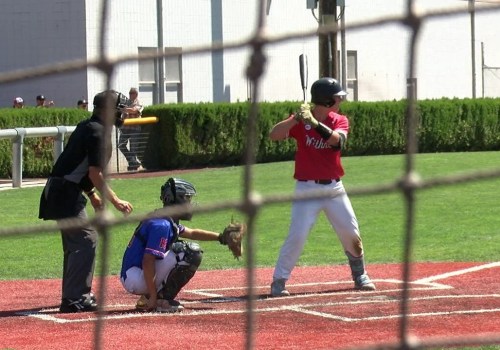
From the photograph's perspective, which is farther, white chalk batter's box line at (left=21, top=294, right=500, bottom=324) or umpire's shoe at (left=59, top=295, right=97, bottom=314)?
umpire's shoe at (left=59, top=295, right=97, bottom=314)

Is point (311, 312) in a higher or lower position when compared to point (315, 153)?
lower

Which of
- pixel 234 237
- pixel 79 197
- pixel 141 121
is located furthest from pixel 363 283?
pixel 141 121

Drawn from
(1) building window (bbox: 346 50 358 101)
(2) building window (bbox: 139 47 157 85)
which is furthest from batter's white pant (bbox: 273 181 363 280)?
(1) building window (bbox: 346 50 358 101)

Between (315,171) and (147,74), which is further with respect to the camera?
(147,74)

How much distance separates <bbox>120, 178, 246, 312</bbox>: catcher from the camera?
8516mm

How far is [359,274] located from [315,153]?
1.08 m

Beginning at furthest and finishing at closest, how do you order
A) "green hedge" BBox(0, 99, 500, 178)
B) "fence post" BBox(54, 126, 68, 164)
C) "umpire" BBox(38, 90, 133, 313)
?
"green hedge" BBox(0, 99, 500, 178) < "fence post" BBox(54, 126, 68, 164) < "umpire" BBox(38, 90, 133, 313)

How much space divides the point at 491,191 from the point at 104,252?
14.9 metres

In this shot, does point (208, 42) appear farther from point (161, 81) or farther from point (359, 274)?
point (359, 274)

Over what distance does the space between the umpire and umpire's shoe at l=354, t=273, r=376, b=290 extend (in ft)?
6.84

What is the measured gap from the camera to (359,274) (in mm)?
9719

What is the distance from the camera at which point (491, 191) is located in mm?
18469

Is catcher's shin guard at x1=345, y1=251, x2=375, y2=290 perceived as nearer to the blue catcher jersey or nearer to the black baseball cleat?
the blue catcher jersey

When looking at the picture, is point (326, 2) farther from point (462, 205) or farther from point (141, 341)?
point (141, 341)
